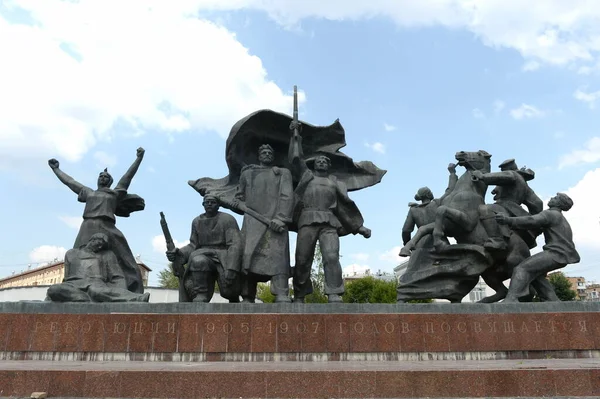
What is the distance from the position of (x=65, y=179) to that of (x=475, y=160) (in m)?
9.17

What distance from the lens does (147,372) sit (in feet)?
18.1

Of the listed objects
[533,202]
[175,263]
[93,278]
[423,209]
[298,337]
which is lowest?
[298,337]

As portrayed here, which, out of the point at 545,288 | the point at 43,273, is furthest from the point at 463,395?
the point at 43,273

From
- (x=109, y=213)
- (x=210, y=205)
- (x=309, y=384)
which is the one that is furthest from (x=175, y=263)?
(x=309, y=384)

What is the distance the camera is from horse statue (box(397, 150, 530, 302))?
9.89 meters

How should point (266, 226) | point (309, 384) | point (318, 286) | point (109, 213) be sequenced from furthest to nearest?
point (318, 286), point (109, 213), point (266, 226), point (309, 384)

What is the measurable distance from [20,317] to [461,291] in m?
8.19

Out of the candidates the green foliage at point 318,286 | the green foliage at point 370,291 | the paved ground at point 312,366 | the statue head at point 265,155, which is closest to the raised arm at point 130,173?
the statue head at point 265,155

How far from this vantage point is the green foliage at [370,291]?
4231 cm

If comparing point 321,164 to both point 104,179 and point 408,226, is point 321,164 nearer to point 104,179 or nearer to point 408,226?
point 408,226

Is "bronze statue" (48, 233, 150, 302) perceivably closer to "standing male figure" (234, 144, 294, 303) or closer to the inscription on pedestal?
the inscription on pedestal

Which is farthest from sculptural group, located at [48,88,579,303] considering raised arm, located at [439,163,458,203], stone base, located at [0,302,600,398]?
stone base, located at [0,302,600,398]

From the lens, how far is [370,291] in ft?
144

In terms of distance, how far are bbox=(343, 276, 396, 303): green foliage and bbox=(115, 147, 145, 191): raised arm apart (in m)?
32.9
